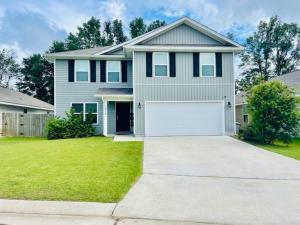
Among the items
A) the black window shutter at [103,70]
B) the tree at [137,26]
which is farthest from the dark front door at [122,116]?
the tree at [137,26]

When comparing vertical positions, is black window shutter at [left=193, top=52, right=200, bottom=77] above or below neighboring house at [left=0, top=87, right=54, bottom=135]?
above

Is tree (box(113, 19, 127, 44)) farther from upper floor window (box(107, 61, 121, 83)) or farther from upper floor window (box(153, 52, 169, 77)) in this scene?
upper floor window (box(153, 52, 169, 77))

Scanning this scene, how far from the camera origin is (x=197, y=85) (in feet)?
57.1

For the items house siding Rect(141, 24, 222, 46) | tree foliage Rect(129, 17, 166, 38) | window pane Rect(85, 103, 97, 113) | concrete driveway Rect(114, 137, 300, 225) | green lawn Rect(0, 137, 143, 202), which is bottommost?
concrete driveway Rect(114, 137, 300, 225)

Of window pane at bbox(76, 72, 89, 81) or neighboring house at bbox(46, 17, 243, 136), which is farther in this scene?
window pane at bbox(76, 72, 89, 81)

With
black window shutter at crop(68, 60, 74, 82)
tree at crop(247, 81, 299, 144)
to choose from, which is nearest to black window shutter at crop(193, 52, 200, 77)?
tree at crop(247, 81, 299, 144)

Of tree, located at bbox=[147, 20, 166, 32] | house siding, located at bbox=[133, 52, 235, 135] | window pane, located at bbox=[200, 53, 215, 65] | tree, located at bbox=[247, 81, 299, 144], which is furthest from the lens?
tree, located at bbox=[147, 20, 166, 32]

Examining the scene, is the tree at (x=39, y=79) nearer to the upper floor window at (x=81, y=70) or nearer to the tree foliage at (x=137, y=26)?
the tree foliage at (x=137, y=26)

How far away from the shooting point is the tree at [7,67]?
1870 inches

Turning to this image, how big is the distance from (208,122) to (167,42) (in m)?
5.63

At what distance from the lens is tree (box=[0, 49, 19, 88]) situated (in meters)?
47.5

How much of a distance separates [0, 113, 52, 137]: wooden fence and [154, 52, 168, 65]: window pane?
8.98m

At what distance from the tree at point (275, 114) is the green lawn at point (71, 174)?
7.16m

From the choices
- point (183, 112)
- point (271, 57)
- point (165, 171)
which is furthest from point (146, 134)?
point (271, 57)
